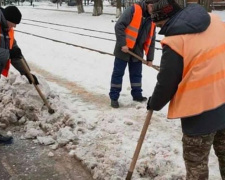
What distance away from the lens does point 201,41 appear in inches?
100

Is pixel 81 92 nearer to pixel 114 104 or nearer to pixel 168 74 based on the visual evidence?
pixel 114 104

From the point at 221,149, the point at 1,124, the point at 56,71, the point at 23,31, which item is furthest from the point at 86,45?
the point at 221,149

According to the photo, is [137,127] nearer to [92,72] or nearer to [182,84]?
[182,84]

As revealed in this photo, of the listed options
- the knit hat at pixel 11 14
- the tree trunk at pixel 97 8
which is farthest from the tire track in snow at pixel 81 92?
the tree trunk at pixel 97 8

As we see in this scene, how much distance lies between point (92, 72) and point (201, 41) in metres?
5.98

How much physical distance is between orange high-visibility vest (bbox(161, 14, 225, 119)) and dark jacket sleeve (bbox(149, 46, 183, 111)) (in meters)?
0.04

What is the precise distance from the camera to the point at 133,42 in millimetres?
5473

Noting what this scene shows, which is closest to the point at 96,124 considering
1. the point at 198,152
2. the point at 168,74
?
the point at 198,152

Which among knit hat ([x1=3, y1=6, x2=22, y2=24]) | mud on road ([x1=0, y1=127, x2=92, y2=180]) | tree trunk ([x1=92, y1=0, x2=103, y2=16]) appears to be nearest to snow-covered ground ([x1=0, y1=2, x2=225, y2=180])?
mud on road ([x1=0, y1=127, x2=92, y2=180])

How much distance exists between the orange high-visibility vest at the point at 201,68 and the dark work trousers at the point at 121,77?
305 cm

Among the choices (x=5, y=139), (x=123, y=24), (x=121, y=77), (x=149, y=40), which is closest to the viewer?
(x=5, y=139)

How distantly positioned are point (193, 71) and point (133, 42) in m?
2.98

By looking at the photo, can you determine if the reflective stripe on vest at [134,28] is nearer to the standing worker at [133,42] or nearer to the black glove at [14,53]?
the standing worker at [133,42]

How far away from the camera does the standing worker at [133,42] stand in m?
5.28
